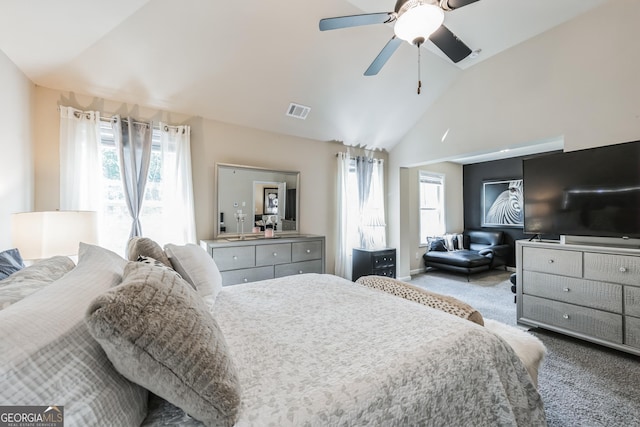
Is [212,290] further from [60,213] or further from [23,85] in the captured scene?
[23,85]

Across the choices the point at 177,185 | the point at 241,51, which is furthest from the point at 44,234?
the point at 241,51

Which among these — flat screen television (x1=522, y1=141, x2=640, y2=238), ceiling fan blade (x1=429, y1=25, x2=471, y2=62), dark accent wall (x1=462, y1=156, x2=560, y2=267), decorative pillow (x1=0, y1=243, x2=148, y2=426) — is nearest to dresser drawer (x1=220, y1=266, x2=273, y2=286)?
decorative pillow (x1=0, y1=243, x2=148, y2=426)

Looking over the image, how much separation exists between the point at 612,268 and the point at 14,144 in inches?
206

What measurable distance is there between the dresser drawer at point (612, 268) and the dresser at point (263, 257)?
9.29 feet

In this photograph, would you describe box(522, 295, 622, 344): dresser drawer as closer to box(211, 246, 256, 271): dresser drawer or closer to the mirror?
the mirror

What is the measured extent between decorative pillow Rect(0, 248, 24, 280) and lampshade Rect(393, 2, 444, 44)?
2.71 metres

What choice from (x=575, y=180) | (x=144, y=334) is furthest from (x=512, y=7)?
(x=144, y=334)

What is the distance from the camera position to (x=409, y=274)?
207 inches

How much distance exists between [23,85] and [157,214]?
1.55 metres

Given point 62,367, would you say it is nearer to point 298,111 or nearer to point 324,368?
point 324,368

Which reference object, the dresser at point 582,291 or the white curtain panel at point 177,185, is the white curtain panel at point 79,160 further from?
the dresser at point 582,291

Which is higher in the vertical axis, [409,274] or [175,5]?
[175,5]

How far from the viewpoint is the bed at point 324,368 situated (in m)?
0.64

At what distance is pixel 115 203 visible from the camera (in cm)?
297
